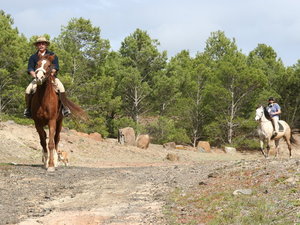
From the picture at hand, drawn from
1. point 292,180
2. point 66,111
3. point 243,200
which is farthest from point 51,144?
point 292,180

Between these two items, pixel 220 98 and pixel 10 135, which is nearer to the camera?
pixel 10 135

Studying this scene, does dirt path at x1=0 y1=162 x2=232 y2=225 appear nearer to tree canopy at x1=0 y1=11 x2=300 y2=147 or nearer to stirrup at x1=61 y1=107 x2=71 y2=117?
stirrup at x1=61 y1=107 x2=71 y2=117

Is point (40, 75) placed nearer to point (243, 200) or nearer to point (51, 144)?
point (51, 144)

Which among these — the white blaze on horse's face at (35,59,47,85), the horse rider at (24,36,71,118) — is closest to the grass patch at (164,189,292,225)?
the white blaze on horse's face at (35,59,47,85)

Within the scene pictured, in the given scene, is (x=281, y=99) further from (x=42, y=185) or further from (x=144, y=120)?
(x=42, y=185)

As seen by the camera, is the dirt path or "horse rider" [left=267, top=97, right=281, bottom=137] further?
"horse rider" [left=267, top=97, right=281, bottom=137]

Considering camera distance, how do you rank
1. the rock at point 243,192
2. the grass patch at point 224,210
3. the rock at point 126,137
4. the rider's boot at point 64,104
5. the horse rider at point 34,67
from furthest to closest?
1. the rock at point 126,137
2. the rider's boot at point 64,104
3. the horse rider at point 34,67
4. the rock at point 243,192
5. the grass patch at point 224,210

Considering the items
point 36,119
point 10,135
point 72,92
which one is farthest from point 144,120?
point 36,119

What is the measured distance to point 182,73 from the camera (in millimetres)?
50531

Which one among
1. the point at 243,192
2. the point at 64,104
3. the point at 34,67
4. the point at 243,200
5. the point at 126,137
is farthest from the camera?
the point at 126,137

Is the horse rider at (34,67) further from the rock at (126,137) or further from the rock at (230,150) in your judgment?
the rock at (230,150)

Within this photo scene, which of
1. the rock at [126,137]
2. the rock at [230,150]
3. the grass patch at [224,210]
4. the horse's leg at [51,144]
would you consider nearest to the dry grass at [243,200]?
the grass patch at [224,210]

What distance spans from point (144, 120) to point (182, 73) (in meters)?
7.88

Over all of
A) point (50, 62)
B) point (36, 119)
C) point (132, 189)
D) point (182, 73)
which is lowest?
point (132, 189)
